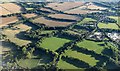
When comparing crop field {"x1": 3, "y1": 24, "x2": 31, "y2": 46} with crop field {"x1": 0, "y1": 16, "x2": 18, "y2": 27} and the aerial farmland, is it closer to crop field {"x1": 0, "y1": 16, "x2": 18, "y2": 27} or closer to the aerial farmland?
the aerial farmland

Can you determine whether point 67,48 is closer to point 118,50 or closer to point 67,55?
point 67,55

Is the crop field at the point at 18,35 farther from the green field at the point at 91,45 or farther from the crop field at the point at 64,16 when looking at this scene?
the green field at the point at 91,45

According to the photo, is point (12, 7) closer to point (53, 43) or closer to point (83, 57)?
point (53, 43)

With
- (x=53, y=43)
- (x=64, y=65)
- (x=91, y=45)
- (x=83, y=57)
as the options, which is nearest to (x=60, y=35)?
(x=53, y=43)

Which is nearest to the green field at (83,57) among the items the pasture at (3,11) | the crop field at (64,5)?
the pasture at (3,11)

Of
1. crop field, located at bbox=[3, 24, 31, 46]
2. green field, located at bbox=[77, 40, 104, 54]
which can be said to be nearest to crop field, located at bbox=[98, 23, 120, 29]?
green field, located at bbox=[77, 40, 104, 54]

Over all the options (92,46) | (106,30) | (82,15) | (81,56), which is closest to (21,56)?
(81,56)
